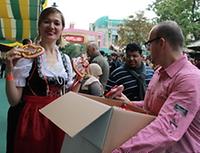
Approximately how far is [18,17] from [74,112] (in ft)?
11.6

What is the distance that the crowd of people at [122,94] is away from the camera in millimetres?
1736

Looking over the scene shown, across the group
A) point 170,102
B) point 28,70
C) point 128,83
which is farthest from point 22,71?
point 128,83

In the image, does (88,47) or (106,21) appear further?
(106,21)

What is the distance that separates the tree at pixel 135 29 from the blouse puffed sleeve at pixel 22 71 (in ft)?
132

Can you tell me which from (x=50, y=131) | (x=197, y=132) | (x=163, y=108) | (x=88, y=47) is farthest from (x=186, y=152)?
(x=88, y=47)

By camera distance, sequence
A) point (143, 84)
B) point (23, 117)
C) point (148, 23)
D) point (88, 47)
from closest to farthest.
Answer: point (23, 117)
point (143, 84)
point (88, 47)
point (148, 23)

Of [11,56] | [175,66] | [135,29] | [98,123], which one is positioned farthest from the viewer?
[135,29]

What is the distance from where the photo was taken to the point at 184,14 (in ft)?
96.7

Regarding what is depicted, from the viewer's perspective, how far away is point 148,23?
143ft

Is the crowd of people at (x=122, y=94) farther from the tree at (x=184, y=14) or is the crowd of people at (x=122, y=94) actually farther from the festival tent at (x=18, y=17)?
the tree at (x=184, y=14)

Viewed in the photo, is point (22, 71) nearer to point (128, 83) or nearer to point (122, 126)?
point (122, 126)

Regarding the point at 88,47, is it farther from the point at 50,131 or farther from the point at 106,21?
the point at 106,21

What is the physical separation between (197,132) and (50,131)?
3.34ft

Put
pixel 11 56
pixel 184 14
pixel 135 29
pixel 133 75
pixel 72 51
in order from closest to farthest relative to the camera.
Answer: pixel 11 56
pixel 133 75
pixel 72 51
pixel 184 14
pixel 135 29
